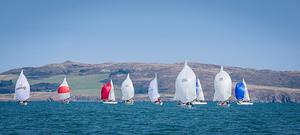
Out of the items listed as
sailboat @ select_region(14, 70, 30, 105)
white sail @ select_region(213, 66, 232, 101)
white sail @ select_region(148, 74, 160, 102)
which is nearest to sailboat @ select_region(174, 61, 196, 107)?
white sail @ select_region(213, 66, 232, 101)

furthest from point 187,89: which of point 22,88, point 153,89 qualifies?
point 153,89

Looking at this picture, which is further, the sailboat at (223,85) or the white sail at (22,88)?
the sailboat at (223,85)

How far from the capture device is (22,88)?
160500mm

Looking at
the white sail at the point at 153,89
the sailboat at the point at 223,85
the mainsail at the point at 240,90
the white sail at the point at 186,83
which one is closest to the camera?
the white sail at the point at 186,83

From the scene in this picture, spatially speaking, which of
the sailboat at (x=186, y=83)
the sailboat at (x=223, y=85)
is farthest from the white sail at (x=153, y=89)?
the sailboat at (x=186, y=83)

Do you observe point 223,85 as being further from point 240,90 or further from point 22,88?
point 22,88

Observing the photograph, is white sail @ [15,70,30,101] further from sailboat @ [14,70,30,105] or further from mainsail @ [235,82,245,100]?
mainsail @ [235,82,245,100]

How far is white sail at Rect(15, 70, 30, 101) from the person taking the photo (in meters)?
159

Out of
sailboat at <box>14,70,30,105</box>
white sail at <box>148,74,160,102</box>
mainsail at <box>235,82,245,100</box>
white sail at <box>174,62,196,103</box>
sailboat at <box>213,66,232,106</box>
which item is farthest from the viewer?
mainsail at <box>235,82,245,100</box>

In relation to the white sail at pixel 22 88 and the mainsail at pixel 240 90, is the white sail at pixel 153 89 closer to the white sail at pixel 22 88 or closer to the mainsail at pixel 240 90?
the mainsail at pixel 240 90

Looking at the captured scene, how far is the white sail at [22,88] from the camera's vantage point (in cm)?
15940

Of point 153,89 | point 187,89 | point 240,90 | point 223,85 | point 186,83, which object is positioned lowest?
point 240,90

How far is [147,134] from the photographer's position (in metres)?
65.8

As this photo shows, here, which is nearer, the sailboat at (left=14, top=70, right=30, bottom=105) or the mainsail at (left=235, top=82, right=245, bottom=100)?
the sailboat at (left=14, top=70, right=30, bottom=105)
